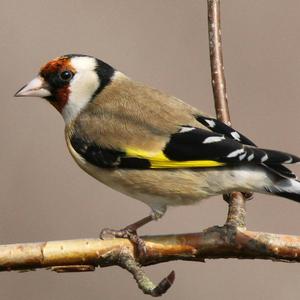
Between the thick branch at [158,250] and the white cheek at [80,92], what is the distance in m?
0.97

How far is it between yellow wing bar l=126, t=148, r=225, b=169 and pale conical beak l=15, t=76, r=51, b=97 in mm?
592

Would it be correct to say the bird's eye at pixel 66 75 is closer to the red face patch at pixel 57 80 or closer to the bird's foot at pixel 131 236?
the red face patch at pixel 57 80

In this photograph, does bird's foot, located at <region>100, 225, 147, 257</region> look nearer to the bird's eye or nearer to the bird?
the bird

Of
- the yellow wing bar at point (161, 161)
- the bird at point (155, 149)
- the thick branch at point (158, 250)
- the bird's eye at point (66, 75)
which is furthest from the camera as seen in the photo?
the bird's eye at point (66, 75)

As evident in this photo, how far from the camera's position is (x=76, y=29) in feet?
21.5

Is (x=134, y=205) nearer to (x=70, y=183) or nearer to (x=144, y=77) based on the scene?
(x=70, y=183)

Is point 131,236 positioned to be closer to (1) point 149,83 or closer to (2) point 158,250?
(2) point 158,250

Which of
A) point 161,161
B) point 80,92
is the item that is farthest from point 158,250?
point 80,92

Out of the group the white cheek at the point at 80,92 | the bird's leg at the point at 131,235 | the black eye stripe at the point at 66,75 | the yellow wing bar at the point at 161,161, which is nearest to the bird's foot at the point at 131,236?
the bird's leg at the point at 131,235

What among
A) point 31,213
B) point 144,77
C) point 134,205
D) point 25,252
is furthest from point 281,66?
point 25,252

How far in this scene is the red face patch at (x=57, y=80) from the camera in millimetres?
4785

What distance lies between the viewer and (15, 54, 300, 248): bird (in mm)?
4141

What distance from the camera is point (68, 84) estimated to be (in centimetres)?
484

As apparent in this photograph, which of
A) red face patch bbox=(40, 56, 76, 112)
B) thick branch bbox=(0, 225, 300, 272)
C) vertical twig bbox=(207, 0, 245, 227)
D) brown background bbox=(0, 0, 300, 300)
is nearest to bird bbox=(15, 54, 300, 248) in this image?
red face patch bbox=(40, 56, 76, 112)
